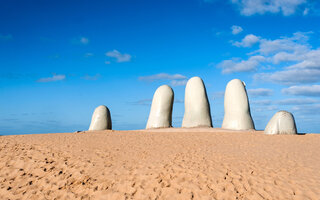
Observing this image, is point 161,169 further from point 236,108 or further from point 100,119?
point 100,119

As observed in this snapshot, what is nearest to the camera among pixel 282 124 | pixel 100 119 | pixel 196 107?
pixel 282 124

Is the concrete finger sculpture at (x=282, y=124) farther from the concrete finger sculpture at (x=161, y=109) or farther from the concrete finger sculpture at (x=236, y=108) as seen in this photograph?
the concrete finger sculpture at (x=161, y=109)

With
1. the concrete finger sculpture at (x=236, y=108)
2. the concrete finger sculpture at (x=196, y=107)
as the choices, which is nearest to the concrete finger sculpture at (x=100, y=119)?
the concrete finger sculpture at (x=196, y=107)

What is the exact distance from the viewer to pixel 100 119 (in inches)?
787

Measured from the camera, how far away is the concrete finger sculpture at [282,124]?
16266 millimetres

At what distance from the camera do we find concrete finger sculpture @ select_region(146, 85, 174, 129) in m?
20.0

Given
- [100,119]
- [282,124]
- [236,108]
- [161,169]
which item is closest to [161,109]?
[100,119]

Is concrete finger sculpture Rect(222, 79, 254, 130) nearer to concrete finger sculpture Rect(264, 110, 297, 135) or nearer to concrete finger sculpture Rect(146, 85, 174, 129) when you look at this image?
concrete finger sculpture Rect(264, 110, 297, 135)

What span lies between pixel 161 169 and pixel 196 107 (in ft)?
35.0

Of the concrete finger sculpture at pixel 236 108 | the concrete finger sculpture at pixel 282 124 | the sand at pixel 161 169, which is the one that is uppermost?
the concrete finger sculpture at pixel 236 108

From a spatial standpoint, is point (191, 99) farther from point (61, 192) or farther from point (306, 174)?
point (61, 192)

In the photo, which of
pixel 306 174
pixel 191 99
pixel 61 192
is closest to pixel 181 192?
pixel 61 192

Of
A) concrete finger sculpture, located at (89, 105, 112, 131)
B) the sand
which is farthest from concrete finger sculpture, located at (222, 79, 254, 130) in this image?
concrete finger sculpture, located at (89, 105, 112, 131)

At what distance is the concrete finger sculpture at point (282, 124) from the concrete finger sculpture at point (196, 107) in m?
4.49
